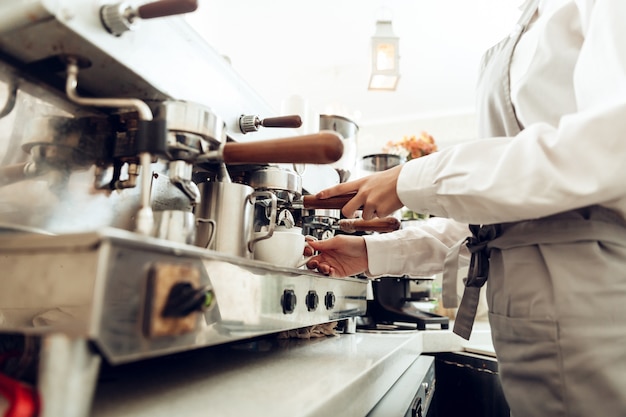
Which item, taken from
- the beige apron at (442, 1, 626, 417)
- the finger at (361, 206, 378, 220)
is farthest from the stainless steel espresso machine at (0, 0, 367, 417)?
the beige apron at (442, 1, 626, 417)

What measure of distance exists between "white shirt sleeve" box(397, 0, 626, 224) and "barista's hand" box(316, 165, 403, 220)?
4cm

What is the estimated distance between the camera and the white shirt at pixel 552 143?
546 millimetres

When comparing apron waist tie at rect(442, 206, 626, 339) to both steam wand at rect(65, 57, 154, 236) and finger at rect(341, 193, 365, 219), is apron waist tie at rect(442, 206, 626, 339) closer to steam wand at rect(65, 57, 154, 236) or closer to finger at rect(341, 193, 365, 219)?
finger at rect(341, 193, 365, 219)

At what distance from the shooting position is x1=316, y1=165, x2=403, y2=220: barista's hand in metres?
0.71

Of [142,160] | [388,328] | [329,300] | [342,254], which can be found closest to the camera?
[142,160]

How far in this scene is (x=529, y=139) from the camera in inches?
23.1

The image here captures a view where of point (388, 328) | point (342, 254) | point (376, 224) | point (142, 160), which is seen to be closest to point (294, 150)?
point (142, 160)

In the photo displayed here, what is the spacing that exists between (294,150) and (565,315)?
1.52 feet

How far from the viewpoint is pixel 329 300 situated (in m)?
0.85

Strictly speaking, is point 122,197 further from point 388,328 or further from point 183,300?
point 388,328

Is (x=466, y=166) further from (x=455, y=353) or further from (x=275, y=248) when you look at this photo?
(x=455, y=353)

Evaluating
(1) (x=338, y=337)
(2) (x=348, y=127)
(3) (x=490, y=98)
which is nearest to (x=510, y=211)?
(3) (x=490, y=98)

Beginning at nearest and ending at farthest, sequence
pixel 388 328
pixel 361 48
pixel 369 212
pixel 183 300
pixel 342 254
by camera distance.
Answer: pixel 183 300 → pixel 369 212 → pixel 342 254 → pixel 388 328 → pixel 361 48

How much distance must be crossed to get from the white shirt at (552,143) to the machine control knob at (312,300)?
0.22 metres
